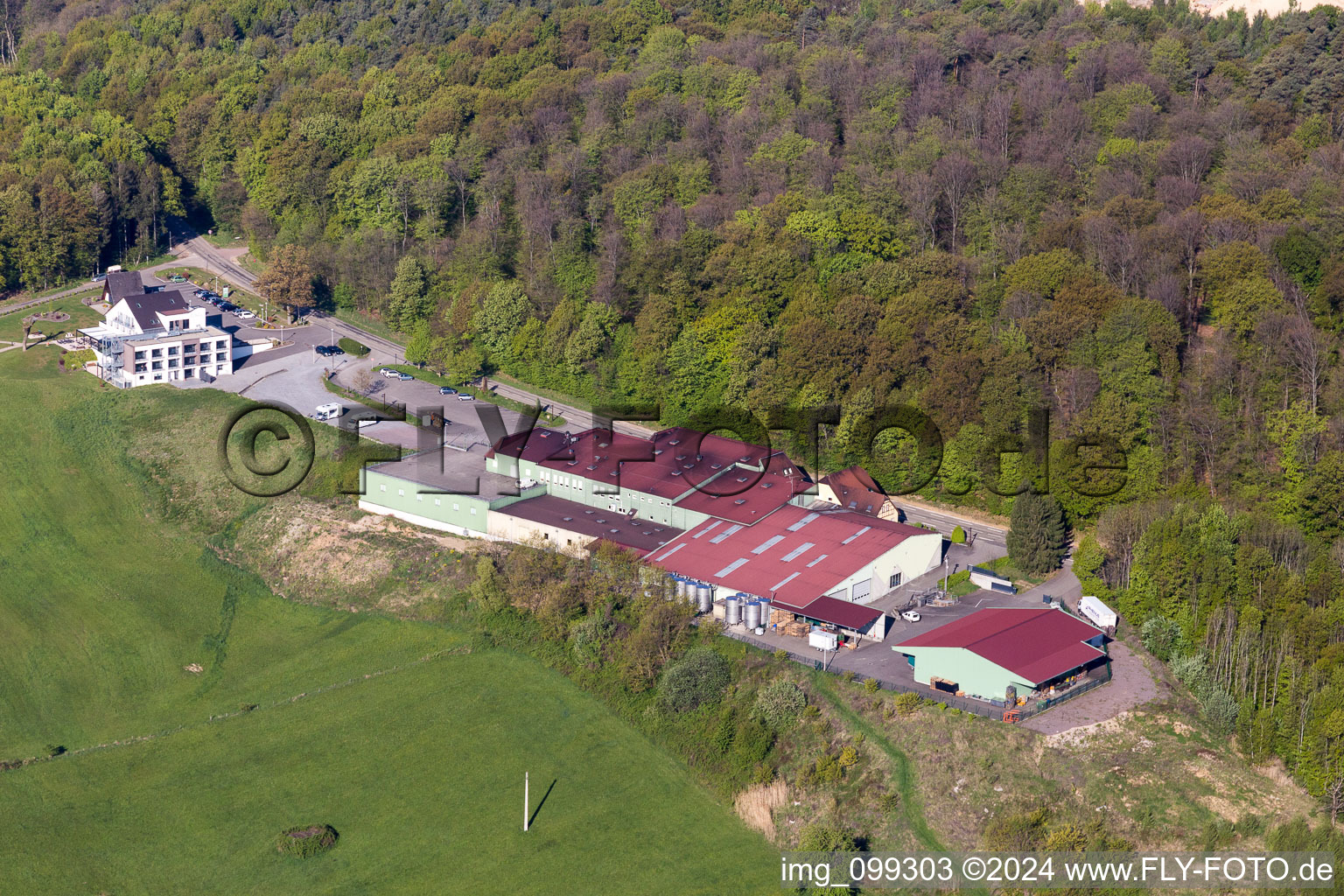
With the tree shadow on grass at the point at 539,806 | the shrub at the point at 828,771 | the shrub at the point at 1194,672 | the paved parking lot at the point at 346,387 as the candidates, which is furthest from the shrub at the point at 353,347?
the shrub at the point at 1194,672

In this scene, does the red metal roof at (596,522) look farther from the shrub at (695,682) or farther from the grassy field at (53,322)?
the grassy field at (53,322)

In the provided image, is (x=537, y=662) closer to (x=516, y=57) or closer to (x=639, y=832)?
(x=639, y=832)

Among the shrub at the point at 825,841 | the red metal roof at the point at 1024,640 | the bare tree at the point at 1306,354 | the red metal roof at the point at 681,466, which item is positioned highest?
the bare tree at the point at 1306,354

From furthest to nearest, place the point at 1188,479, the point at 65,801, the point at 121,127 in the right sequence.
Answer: the point at 121,127
the point at 1188,479
the point at 65,801

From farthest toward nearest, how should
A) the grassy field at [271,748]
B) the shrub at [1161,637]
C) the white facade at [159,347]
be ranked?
the white facade at [159,347], the shrub at [1161,637], the grassy field at [271,748]

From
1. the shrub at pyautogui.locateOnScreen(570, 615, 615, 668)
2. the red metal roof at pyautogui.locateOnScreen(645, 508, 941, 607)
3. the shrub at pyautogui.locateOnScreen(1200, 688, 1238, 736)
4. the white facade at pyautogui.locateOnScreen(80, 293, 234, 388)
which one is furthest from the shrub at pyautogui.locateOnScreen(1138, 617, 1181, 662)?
the white facade at pyautogui.locateOnScreen(80, 293, 234, 388)

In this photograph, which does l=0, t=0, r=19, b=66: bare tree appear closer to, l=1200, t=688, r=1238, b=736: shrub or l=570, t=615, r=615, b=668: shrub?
l=570, t=615, r=615, b=668: shrub

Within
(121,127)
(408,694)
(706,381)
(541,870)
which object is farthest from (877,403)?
(121,127)
